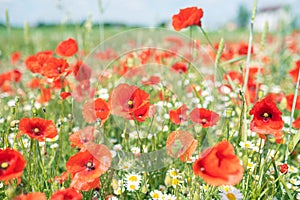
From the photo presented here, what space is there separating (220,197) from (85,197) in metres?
0.48

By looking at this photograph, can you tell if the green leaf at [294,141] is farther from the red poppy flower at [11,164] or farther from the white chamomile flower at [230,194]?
the red poppy flower at [11,164]

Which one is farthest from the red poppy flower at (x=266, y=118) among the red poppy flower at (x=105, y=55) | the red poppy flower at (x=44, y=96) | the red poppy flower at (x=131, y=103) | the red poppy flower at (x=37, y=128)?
the red poppy flower at (x=105, y=55)

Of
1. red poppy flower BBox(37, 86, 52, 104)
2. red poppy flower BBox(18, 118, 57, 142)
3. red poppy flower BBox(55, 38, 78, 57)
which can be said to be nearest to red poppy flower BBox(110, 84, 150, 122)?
red poppy flower BBox(18, 118, 57, 142)

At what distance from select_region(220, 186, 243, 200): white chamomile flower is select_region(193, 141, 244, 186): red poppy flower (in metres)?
0.40

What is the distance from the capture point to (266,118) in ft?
4.05

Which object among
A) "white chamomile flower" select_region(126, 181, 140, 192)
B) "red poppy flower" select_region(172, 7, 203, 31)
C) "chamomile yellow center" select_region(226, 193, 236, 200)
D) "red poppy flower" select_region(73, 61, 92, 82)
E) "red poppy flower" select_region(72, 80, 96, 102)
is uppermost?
"red poppy flower" select_region(172, 7, 203, 31)

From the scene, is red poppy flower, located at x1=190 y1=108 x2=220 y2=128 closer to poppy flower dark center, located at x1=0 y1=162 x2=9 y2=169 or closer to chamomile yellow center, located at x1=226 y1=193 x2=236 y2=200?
chamomile yellow center, located at x1=226 y1=193 x2=236 y2=200

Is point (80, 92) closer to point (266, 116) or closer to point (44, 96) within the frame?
point (44, 96)

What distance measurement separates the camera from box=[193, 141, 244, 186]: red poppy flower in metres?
0.95

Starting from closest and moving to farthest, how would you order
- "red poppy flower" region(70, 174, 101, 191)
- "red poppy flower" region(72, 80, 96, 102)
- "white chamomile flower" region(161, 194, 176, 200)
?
"red poppy flower" region(70, 174, 101, 191), "white chamomile flower" region(161, 194, 176, 200), "red poppy flower" region(72, 80, 96, 102)

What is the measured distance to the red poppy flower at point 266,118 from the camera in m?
1.19

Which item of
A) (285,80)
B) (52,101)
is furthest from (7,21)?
(285,80)

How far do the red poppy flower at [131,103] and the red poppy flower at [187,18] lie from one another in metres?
0.46

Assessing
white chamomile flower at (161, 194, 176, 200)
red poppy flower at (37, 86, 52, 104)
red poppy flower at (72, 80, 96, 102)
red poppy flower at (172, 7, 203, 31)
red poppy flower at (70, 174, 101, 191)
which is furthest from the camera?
red poppy flower at (37, 86, 52, 104)
